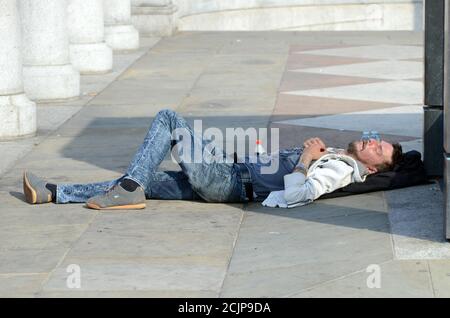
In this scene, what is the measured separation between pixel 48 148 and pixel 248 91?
3.45 m

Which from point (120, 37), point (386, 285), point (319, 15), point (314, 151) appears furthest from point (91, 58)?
point (386, 285)

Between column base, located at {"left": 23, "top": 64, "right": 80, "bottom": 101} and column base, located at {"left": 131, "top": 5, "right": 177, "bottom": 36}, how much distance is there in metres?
6.23

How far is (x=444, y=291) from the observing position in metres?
5.27

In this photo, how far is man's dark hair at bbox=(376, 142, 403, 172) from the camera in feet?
23.4

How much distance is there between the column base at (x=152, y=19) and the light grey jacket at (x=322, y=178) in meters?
11.7

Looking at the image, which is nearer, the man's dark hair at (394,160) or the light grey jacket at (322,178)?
the light grey jacket at (322,178)

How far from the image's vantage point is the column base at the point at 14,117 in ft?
32.9

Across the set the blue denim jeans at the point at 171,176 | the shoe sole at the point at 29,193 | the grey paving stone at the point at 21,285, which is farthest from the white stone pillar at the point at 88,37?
the grey paving stone at the point at 21,285

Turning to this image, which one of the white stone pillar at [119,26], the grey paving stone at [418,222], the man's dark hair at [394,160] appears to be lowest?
the grey paving stone at [418,222]

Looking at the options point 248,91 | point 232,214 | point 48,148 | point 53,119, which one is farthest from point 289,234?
point 248,91

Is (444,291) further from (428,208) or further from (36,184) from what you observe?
(36,184)

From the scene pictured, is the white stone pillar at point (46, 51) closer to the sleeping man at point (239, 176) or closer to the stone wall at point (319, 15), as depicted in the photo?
the sleeping man at point (239, 176)

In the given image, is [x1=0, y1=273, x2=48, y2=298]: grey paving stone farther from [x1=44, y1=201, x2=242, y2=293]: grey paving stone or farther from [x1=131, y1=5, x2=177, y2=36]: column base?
[x1=131, y1=5, x2=177, y2=36]: column base

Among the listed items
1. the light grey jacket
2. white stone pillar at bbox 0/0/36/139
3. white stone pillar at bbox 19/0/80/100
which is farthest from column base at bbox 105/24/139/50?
the light grey jacket
